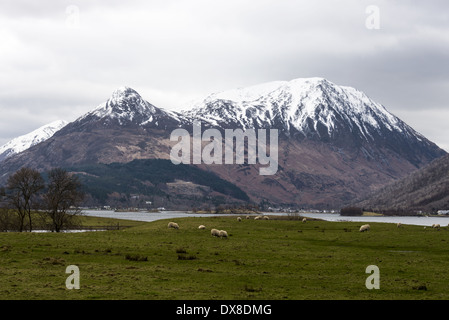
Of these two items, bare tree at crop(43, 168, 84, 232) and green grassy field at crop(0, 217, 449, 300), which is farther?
bare tree at crop(43, 168, 84, 232)

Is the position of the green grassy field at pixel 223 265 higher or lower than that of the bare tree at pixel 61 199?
lower

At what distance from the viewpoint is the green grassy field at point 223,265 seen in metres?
31.7

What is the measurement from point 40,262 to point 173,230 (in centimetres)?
3104

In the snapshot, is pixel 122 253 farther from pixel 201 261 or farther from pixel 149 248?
pixel 201 261

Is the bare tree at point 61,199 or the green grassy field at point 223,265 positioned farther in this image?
the bare tree at point 61,199

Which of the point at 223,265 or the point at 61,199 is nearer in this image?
the point at 223,265

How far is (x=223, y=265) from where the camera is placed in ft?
140

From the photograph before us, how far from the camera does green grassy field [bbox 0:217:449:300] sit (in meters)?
31.7

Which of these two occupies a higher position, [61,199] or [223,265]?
[61,199]

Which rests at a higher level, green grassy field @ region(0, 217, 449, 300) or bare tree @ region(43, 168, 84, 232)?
bare tree @ region(43, 168, 84, 232)

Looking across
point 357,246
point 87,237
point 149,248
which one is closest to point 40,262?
Result: point 149,248
